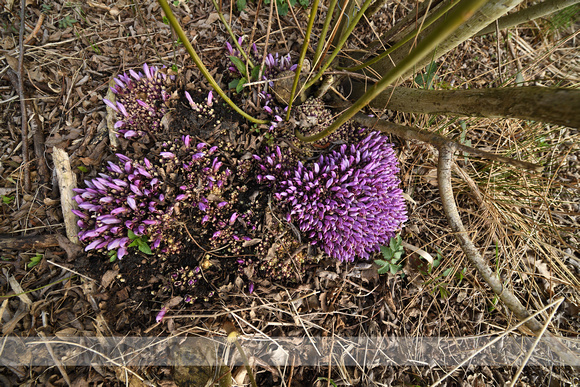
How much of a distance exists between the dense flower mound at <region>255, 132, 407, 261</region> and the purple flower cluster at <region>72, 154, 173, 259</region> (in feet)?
3.34

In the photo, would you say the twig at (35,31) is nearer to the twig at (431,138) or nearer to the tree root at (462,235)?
the twig at (431,138)

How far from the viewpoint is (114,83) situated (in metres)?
2.89

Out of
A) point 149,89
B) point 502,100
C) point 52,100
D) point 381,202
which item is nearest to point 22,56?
point 52,100

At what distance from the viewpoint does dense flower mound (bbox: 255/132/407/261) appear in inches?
102

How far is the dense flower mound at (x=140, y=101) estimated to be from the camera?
2.71m

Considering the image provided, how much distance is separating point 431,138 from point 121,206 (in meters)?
2.66

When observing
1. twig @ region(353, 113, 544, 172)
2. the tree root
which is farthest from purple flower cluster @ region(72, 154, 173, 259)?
the tree root

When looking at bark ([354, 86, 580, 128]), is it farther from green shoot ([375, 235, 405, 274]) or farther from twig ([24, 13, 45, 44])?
twig ([24, 13, 45, 44])

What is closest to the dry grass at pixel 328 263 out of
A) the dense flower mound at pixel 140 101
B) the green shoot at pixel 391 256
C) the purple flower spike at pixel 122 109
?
the green shoot at pixel 391 256

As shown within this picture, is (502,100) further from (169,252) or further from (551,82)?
(551,82)

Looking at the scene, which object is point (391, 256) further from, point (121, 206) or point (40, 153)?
point (40, 153)

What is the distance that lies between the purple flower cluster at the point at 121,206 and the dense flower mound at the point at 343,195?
1.02 meters

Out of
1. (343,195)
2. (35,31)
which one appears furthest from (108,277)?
(35,31)

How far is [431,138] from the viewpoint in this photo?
6.42 feet
